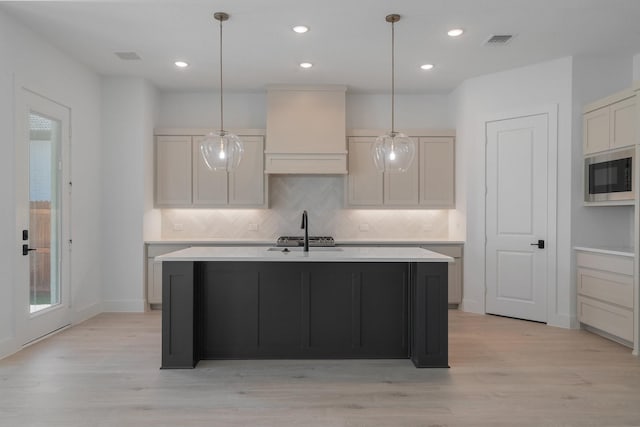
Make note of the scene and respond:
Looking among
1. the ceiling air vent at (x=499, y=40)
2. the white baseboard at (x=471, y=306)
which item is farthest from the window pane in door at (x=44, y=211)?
the white baseboard at (x=471, y=306)

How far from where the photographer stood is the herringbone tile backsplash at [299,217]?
6043 mm

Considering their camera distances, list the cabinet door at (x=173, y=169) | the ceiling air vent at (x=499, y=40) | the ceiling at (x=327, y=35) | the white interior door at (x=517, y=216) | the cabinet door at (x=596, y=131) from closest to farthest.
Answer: the ceiling at (x=327, y=35) → the ceiling air vent at (x=499, y=40) → the cabinet door at (x=596, y=131) → the white interior door at (x=517, y=216) → the cabinet door at (x=173, y=169)

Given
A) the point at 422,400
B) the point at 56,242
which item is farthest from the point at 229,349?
the point at 56,242

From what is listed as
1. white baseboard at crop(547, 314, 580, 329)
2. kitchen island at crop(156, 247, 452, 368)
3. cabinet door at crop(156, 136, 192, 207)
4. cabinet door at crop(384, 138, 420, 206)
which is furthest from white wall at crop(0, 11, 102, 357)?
white baseboard at crop(547, 314, 580, 329)

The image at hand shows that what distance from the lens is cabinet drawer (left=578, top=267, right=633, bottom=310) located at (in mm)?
3898

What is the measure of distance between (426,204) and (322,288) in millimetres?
2673

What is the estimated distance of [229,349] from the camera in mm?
3637

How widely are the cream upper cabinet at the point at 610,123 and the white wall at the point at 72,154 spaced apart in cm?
537

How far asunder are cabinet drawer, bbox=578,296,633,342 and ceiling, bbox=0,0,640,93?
99.4 inches

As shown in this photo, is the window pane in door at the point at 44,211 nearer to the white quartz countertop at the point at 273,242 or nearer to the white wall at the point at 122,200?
the white wall at the point at 122,200

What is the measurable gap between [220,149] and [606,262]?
3.67 meters

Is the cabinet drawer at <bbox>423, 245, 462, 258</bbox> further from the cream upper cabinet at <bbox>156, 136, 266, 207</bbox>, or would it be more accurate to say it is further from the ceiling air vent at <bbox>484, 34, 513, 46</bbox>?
the ceiling air vent at <bbox>484, 34, 513, 46</bbox>

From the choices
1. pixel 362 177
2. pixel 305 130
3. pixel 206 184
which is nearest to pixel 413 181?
pixel 362 177

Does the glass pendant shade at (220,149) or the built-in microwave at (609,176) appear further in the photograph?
the built-in microwave at (609,176)
